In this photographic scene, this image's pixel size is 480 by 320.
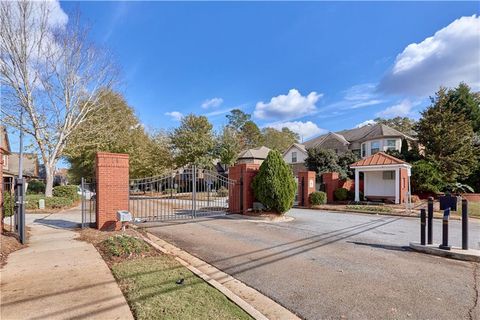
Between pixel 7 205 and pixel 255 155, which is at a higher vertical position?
pixel 255 155

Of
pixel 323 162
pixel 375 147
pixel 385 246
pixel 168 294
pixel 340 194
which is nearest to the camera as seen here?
pixel 168 294

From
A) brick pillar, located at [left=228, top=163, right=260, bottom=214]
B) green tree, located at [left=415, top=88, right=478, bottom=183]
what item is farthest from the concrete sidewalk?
green tree, located at [left=415, top=88, right=478, bottom=183]

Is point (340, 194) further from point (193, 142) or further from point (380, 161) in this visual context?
point (193, 142)

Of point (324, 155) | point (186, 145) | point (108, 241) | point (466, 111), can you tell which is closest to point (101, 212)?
point (108, 241)

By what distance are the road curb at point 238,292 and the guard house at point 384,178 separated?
17663 mm

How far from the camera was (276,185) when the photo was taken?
1280 cm

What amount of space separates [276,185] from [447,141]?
59.9ft

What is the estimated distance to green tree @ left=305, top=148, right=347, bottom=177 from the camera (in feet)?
91.1

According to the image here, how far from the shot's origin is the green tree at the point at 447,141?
23.4 metres

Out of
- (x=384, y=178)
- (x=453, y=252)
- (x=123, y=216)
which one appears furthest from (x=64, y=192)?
(x=453, y=252)

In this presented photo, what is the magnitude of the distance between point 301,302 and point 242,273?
5.01ft

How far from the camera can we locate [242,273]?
5617mm

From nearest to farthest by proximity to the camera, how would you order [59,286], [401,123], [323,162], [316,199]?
[59,286]
[316,199]
[323,162]
[401,123]

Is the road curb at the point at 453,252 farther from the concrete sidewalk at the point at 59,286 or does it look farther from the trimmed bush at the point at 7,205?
the trimmed bush at the point at 7,205
